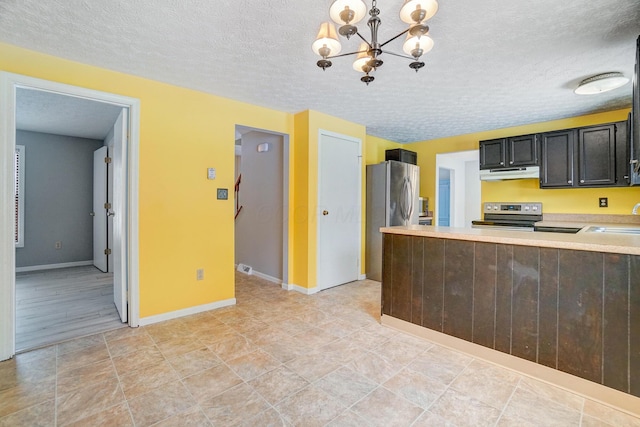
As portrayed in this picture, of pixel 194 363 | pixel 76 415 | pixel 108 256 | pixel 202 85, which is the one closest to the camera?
pixel 76 415

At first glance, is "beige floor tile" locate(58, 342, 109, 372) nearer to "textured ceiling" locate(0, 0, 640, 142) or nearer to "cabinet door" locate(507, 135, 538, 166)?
"textured ceiling" locate(0, 0, 640, 142)

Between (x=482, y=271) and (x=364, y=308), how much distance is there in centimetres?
145

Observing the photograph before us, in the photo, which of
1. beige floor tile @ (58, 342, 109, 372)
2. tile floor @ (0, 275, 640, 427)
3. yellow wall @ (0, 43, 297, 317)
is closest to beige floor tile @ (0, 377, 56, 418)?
tile floor @ (0, 275, 640, 427)

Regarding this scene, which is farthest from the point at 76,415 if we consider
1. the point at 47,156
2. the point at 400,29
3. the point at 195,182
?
the point at 47,156

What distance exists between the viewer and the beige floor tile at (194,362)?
79.0 inches

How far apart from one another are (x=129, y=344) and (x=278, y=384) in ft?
4.55

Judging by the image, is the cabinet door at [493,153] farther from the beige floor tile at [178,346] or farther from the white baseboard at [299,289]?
the beige floor tile at [178,346]

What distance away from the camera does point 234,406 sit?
5.41 feet

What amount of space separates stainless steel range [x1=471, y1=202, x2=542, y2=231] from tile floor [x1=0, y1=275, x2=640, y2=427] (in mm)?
2514

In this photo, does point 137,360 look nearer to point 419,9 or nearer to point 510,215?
point 419,9

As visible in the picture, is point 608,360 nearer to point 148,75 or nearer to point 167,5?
point 167,5

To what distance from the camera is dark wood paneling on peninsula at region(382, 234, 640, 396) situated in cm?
164

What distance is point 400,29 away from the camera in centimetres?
191

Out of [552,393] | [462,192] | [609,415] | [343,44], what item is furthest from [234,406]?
[462,192]
